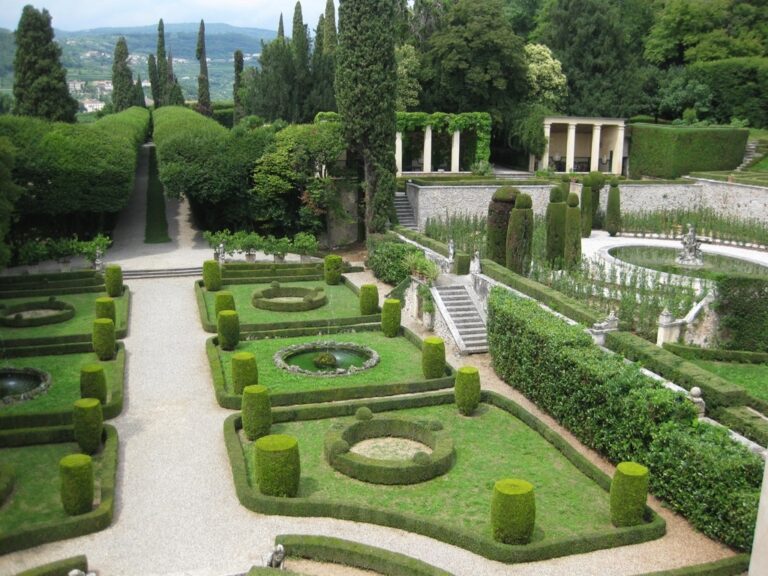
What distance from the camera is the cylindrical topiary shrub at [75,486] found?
528 inches

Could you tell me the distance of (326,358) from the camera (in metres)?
21.7

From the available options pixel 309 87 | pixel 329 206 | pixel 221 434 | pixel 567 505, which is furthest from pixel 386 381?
pixel 309 87

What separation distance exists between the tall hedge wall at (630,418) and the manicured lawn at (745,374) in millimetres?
4986

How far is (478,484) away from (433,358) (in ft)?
18.7

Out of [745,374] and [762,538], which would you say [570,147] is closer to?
[745,374]

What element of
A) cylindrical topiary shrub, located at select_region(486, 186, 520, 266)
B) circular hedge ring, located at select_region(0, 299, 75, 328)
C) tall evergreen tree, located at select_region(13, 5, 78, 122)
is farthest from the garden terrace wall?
tall evergreen tree, located at select_region(13, 5, 78, 122)

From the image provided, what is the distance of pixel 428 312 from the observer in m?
25.6

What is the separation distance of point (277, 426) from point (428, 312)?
29.5ft

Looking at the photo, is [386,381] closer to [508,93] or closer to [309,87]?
[309,87]

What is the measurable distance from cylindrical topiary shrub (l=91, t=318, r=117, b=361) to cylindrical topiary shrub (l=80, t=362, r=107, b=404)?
12.0 ft

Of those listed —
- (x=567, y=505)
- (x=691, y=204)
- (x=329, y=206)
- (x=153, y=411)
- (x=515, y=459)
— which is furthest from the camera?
(x=691, y=204)

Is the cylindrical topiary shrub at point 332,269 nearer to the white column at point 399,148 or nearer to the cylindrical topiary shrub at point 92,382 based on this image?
the cylindrical topiary shrub at point 92,382

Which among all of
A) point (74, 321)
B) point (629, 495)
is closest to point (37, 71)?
point (74, 321)

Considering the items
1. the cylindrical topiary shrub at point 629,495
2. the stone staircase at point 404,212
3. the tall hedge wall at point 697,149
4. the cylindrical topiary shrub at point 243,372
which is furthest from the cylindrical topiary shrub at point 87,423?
the tall hedge wall at point 697,149
